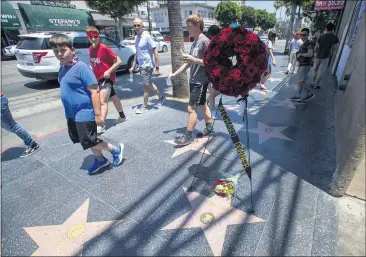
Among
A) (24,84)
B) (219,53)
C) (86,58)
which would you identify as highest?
(219,53)

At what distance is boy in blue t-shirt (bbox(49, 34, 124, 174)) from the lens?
7.82 ft

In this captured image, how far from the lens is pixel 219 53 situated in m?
2.23

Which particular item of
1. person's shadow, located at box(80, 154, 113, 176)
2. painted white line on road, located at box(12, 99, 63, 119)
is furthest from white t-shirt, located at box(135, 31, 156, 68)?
painted white line on road, located at box(12, 99, 63, 119)

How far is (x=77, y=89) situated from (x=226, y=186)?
81.1 inches

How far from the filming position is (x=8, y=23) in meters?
20.6

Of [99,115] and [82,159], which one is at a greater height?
[99,115]

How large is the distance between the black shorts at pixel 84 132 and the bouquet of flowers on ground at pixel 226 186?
161 centimetres

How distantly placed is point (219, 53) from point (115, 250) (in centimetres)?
211

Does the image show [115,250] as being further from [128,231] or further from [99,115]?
[99,115]

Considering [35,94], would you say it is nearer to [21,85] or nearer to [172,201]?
[21,85]

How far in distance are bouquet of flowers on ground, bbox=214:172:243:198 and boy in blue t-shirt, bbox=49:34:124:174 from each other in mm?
1608

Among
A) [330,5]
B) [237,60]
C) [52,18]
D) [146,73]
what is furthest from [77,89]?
[52,18]

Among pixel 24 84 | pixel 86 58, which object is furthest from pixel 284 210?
pixel 24 84

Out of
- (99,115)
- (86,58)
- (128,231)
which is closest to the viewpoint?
(128,231)
